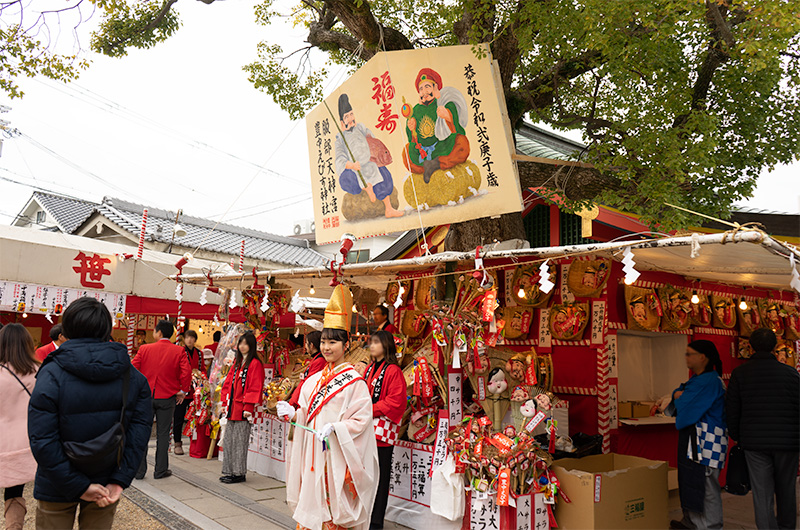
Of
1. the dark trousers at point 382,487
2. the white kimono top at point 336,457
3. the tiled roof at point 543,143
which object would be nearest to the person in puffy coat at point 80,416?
the white kimono top at point 336,457

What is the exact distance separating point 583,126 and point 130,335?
1007 cm

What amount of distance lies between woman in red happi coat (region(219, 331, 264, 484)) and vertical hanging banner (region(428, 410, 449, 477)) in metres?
3.00

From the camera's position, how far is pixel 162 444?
797cm

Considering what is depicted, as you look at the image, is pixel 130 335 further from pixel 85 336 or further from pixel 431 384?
pixel 85 336

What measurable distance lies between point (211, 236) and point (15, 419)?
1636 cm

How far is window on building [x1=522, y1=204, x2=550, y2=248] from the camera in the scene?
9602 millimetres

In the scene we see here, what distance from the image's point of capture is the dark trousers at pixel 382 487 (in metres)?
6.05

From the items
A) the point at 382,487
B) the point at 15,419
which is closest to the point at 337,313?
the point at 382,487

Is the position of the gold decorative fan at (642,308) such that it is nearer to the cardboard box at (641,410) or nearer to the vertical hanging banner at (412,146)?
the cardboard box at (641,410)

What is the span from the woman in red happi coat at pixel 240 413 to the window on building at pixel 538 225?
5.06m

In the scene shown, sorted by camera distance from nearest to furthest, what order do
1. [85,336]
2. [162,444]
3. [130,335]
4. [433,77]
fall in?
[85,336], [433,77], [162,444], [130,335]

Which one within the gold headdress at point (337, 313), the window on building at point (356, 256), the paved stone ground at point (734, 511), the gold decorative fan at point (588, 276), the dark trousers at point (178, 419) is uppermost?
the window on building at point (356, 256)

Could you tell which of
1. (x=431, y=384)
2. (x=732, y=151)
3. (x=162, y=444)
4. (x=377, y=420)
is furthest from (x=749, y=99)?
(x=162, y=444)

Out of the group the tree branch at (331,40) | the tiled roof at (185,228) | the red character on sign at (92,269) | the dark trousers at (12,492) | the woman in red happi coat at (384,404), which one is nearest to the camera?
the dark trousers at (12,492)
